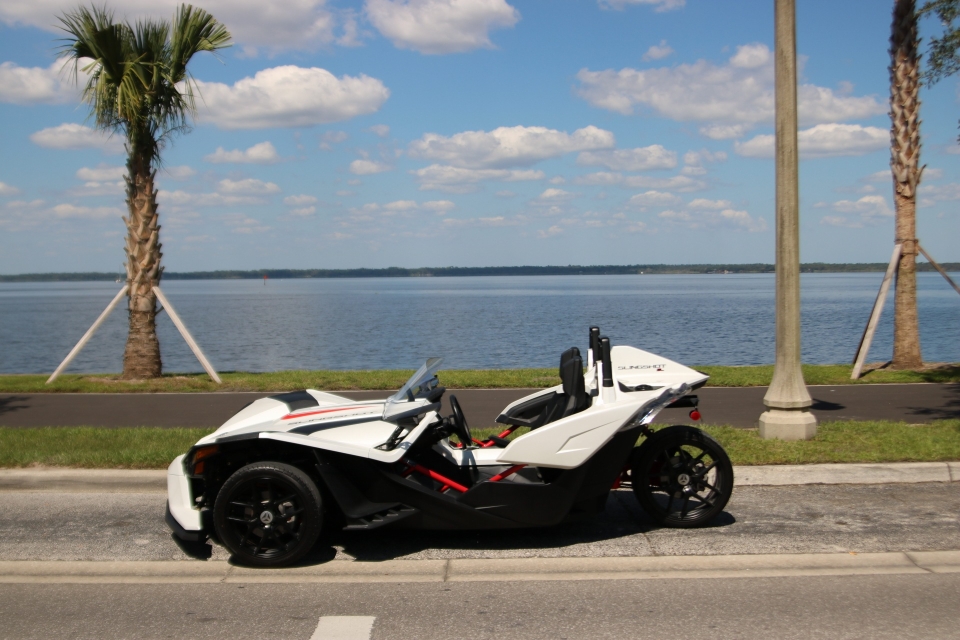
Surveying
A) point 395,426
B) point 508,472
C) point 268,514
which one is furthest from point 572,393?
point 268,514

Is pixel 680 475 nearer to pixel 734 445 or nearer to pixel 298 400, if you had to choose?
pixel 734 445

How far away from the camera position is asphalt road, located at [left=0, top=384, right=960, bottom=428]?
10.3 meters

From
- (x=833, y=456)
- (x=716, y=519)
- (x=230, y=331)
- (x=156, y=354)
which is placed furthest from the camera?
(x=230, y=331)

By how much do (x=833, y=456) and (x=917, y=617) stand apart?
10.5 ft

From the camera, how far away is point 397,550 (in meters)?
5.69

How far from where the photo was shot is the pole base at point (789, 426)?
8133 mm

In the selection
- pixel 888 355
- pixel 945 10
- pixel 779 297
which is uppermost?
pixel 945 10

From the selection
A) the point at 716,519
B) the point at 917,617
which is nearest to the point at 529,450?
the point at 716,519

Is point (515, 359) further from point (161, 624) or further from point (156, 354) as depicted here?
point (161, 624)

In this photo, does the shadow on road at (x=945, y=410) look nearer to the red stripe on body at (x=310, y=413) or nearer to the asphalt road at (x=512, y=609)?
the asphalt road at (x=512, y=609)

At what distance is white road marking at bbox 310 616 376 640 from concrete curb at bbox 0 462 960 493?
3269 mm

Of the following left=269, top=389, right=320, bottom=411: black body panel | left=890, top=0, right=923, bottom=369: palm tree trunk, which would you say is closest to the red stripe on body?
left=269, top=389, right=320, bottom=411: black body panel

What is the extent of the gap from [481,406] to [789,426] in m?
4.43

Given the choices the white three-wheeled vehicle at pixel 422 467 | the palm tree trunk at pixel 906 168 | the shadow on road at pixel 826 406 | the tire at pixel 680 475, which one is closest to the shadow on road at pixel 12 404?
the white three-wheeled vehicle at pixel 422 467
